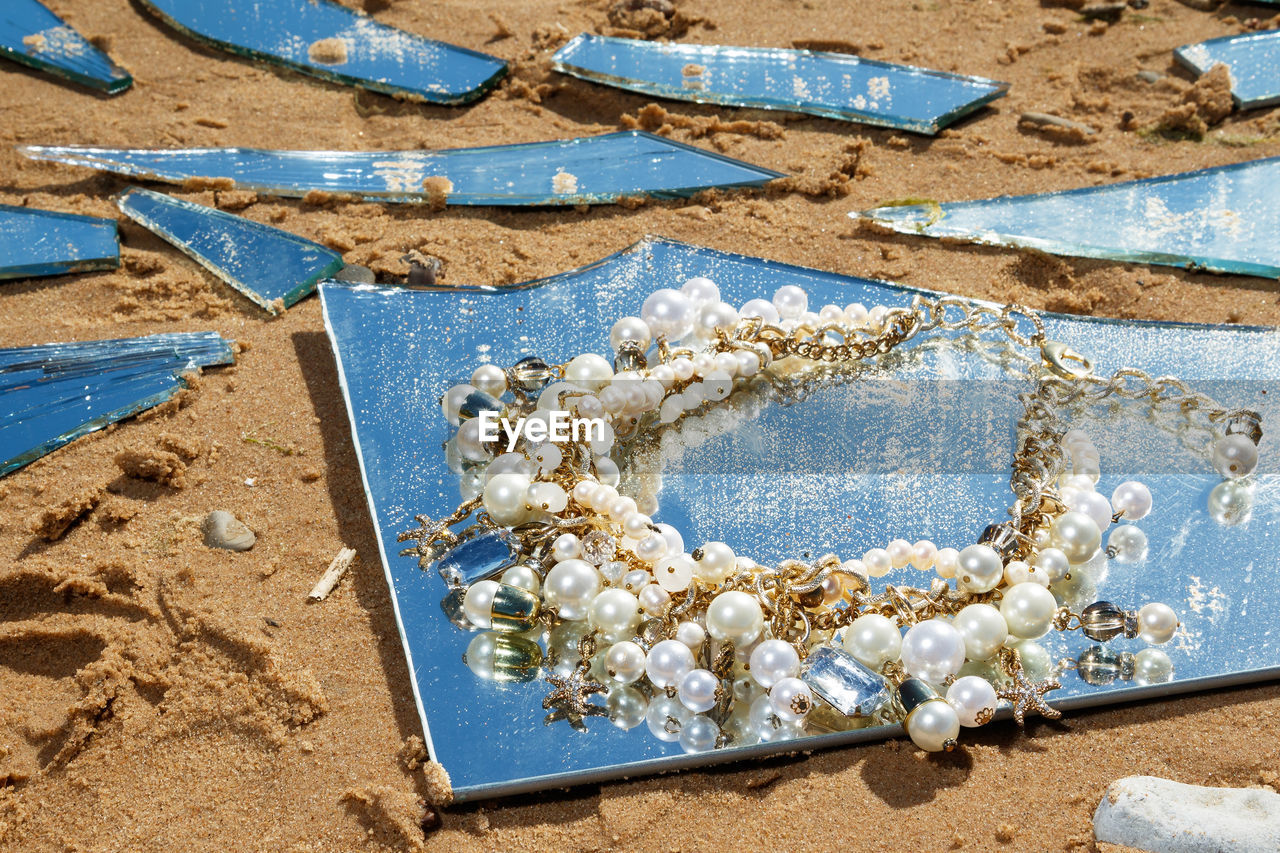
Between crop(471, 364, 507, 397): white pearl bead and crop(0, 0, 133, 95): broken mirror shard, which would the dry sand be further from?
crop(471, 364, 507, 397): white pearl bead

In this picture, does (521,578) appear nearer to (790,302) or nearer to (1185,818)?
(790,302)

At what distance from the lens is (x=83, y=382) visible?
8.86 ft

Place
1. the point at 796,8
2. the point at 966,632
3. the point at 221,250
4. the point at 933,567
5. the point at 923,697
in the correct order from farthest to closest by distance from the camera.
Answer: the point at 796,8
the point at 221,250
the point at 933,567
the point at 966,632
the point at 923,697

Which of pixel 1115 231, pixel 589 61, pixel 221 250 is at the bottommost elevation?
pixel 221 250

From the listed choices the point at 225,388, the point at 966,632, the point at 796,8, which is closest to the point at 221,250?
the point at 225,388

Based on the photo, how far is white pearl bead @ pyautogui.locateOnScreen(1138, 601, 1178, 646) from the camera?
211 cm

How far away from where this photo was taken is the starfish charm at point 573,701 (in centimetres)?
200

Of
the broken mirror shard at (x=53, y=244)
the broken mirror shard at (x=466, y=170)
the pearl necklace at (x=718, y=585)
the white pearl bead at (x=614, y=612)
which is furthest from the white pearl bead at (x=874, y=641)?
the broken mirror shard at (x=53, y=244)

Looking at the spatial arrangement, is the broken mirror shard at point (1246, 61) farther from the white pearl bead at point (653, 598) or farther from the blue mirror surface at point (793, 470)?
the white pearl bead at point (653, 598)

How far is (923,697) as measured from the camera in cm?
194

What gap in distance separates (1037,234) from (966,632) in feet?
5.25

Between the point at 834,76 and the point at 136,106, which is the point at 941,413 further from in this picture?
the point at 136,106

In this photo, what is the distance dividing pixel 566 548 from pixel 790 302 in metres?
0.96

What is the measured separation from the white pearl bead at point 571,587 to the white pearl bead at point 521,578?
38 mm
